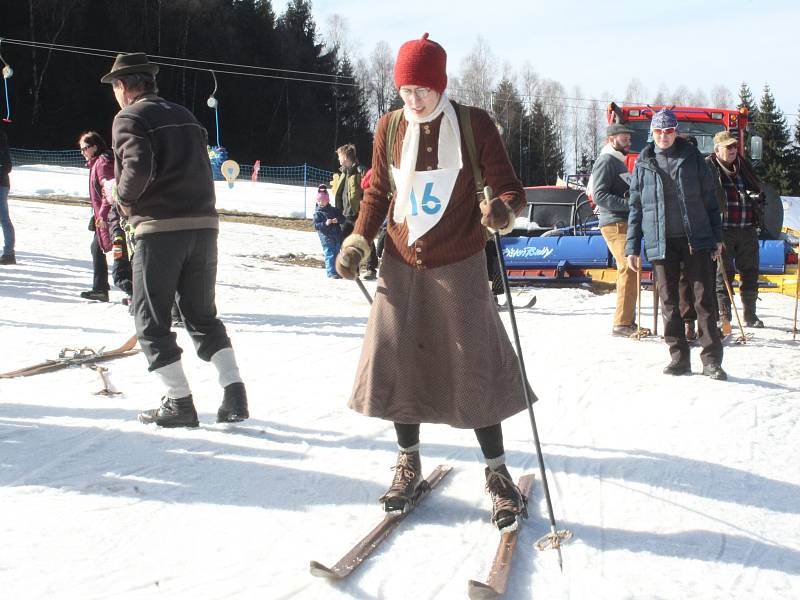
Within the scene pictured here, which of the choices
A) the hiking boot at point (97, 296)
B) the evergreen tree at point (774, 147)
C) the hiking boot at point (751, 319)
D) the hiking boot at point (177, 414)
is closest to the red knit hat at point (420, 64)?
the hiking boot at point (177, 414)

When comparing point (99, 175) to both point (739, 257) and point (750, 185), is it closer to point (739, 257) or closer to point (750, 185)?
point (750, 185)

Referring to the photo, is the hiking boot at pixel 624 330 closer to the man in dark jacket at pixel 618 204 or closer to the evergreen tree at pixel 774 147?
the man in dark jacket at pixel 618 204

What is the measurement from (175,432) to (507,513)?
6.36 ft

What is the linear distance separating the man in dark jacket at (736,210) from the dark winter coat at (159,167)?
4920 mm

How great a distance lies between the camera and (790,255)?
426 inches

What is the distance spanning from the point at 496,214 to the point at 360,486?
1.37 metres

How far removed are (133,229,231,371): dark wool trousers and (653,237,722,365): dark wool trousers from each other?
3323 mm

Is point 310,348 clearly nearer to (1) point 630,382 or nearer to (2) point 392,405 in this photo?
(1) point 630,382

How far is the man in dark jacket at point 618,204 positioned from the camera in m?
7.51

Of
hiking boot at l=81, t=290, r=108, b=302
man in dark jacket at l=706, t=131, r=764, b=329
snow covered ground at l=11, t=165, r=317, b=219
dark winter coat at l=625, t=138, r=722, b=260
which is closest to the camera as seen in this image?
dark winter coat at l=625, t=138, r=722, b=260

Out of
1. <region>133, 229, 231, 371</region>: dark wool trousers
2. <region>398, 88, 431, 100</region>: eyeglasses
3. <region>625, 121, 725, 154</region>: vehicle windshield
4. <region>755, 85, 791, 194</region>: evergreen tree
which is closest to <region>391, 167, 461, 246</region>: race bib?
<region>398, 88, 431, 100</region>: eyeglasses

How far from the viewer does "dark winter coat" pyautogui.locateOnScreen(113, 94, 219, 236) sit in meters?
4.11

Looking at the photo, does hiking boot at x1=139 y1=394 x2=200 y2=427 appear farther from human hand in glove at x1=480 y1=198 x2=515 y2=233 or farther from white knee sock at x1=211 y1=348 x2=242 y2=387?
human hand in glove at x1=480 y1=198 x2=515 y2=233

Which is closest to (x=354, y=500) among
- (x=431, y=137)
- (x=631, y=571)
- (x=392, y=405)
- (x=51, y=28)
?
(x=392, y=405)
